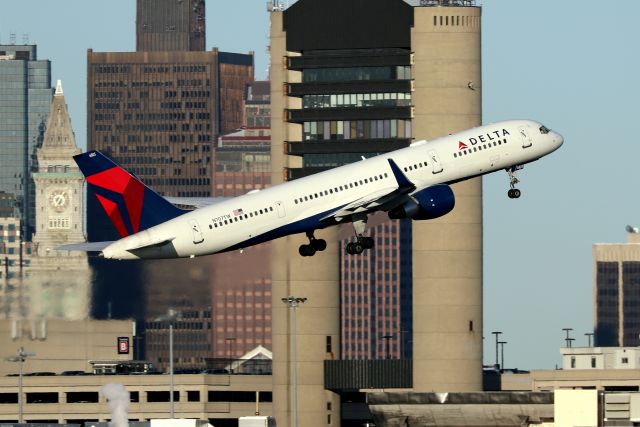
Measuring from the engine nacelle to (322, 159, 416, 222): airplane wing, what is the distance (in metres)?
0.65

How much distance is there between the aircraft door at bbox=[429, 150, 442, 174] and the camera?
15700 cm

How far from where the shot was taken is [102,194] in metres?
151

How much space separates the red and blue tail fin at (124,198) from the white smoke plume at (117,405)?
30.6m

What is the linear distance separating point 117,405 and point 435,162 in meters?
46.6

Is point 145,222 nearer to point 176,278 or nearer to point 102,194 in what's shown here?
point 102,194

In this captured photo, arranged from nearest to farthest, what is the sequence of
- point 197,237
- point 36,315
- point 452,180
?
point 197,237 < point 452,180 < point 36,315

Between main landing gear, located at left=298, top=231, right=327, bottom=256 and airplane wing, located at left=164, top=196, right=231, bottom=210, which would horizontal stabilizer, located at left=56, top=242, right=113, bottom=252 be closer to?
airplane wing, located at left=164, top=196, right=231, bottom=210

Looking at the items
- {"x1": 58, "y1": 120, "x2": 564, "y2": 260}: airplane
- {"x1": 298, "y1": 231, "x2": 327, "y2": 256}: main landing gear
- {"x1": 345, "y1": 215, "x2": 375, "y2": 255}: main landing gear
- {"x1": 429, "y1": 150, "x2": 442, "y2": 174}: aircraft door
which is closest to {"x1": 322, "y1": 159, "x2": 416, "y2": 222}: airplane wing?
{"x1": 58, "y1": 120, "x2": 564, "y2": 260}: airplane

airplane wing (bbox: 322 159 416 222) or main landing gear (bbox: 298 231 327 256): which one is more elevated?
airplane wing (bbox: 322 159 416 222)

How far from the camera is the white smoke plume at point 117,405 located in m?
115

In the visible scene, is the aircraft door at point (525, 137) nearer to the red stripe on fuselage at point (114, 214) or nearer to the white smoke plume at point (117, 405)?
the red stripe on fuselage at point (114, 214)

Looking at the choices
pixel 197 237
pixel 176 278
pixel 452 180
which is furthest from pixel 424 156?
pixel 176 278

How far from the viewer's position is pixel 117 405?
117 m

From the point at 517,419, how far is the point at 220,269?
31.3m
